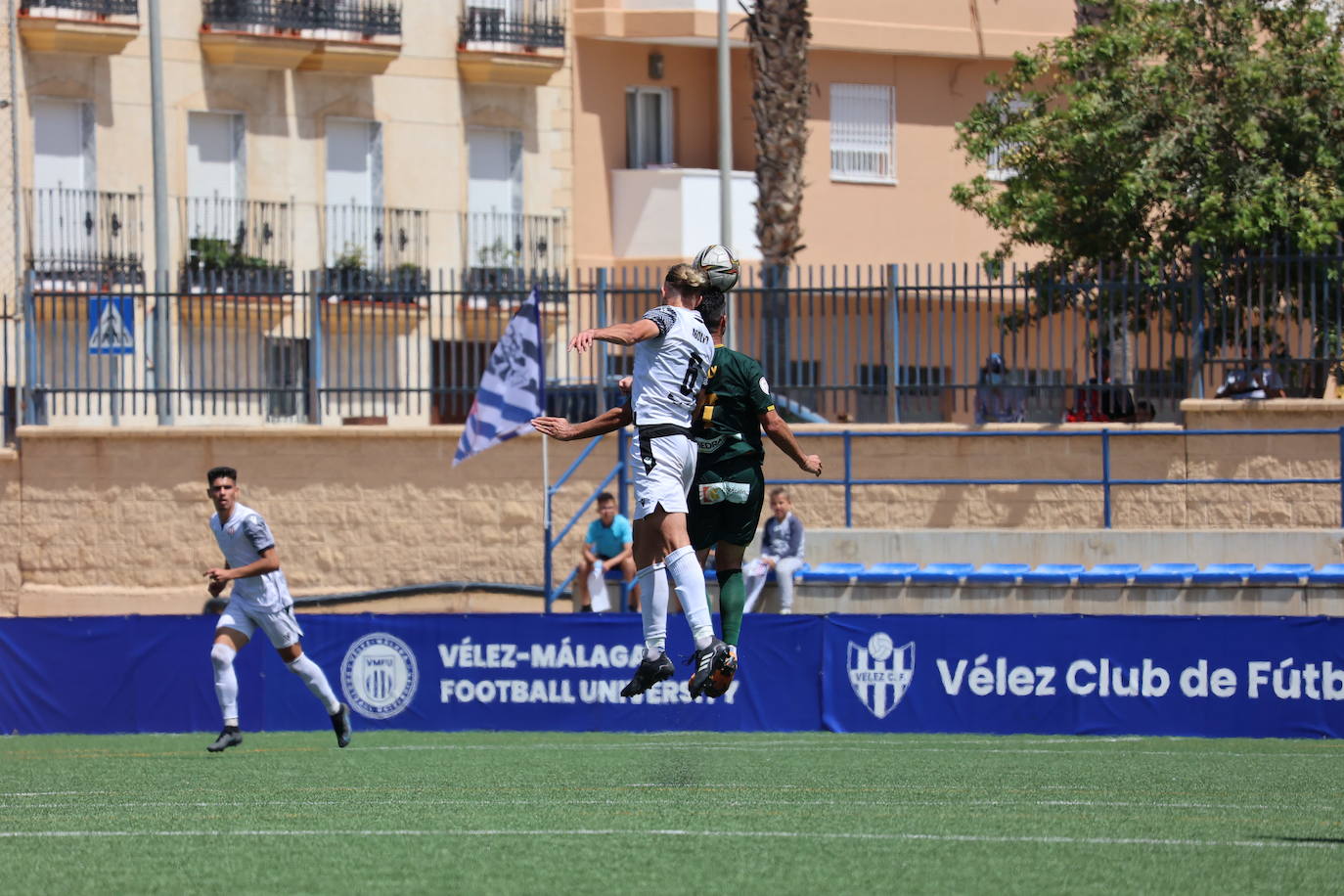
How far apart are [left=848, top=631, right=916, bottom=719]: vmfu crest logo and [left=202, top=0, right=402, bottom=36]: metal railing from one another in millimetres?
19497

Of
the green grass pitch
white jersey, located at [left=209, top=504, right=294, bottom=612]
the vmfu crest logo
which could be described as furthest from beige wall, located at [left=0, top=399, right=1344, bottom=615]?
the green grass pitch

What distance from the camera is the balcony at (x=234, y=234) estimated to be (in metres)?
32.6

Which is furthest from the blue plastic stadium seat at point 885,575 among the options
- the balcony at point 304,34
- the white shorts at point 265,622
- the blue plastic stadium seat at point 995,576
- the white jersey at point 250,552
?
the balcony at point 304,34

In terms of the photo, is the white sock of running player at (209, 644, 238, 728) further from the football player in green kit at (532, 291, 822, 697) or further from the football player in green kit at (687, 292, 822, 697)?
the football player in green kit at (687, 292, 822, 697)

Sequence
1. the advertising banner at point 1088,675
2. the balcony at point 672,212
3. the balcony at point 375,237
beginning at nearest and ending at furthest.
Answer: the advertising banner at point 1088,675
the balcony at point 375,237
the balcony at point 672,212

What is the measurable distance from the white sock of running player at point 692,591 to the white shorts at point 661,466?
9.4 inches

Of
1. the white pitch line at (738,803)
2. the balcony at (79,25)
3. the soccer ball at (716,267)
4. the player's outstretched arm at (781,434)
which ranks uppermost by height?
the balcony at (79,25)

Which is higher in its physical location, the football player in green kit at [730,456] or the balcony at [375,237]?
the balcony at [375,237]

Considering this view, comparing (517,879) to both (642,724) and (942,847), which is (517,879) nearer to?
(942,847)

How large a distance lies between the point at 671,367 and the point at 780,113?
1971cm

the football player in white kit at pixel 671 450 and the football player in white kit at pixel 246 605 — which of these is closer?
the football player in white kit at pixel 671 450

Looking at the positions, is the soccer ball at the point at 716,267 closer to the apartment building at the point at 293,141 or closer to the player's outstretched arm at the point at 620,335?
the player's outstretched arm at the point at 620,335

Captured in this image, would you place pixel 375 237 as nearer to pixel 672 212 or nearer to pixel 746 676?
pixel 672 212

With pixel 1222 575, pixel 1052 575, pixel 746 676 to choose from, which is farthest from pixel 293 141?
pixel 1222 575
